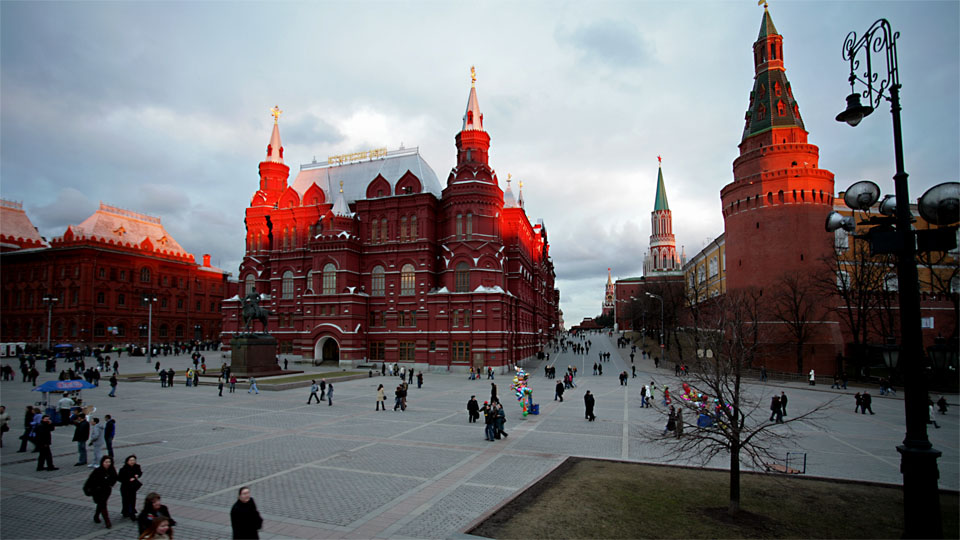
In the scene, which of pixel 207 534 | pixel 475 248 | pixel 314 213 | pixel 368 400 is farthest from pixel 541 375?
pixel 207 534

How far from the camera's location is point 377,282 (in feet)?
184

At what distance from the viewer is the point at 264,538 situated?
9.58 metres

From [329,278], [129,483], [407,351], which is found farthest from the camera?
[329,278]

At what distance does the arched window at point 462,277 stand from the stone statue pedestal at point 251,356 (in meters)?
18.5

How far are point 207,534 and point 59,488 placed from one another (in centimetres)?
557

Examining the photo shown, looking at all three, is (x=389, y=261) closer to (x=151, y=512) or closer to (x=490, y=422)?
(x=490, y=422)

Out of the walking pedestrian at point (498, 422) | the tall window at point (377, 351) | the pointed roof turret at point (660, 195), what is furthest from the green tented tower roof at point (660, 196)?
the walking pedestrian at point (498, 422)

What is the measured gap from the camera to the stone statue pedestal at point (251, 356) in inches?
1545

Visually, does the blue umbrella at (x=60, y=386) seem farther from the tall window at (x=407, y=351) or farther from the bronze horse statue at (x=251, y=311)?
the tall window at (x=407, y=351)

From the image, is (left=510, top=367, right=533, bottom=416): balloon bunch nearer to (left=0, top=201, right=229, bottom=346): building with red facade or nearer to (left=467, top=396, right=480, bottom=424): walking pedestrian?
(left=467, top=396, right=480, bottom=424): walking pedestrian

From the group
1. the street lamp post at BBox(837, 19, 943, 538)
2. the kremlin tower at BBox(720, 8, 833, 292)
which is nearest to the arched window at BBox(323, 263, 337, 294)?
the kremlin tower at BBox(720, 8, 833, 292)

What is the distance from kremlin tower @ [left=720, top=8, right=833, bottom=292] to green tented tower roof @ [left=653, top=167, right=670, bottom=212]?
320ft

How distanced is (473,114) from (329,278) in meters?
23.3

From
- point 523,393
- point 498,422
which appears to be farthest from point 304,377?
point 498,422
